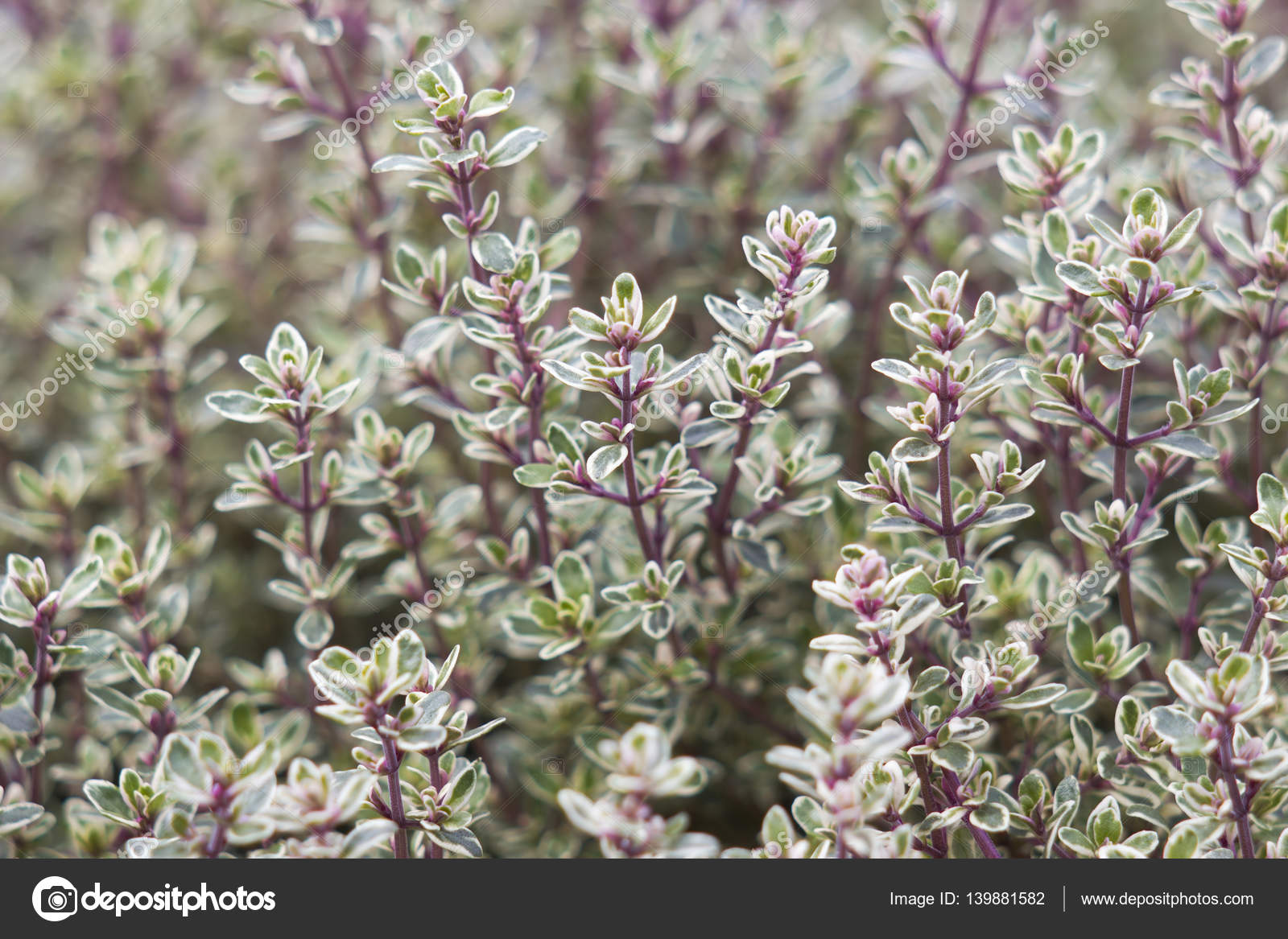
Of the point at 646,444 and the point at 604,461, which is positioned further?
the point at 646,444

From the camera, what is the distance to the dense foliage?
4.30ft

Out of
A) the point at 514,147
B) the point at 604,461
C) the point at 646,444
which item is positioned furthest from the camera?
the point at 646,444

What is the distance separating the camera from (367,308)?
225cm

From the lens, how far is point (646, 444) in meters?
2.10

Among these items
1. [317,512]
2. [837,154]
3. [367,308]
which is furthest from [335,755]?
[837,154]
